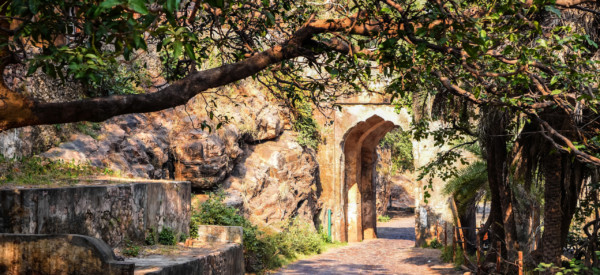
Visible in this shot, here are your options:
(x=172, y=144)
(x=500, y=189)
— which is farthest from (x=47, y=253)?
(x=172, y=144)

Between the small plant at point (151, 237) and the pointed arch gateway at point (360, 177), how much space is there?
44.7ft

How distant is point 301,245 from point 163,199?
8.37 metres

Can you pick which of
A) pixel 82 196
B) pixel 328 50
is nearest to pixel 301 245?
pixel 82 196

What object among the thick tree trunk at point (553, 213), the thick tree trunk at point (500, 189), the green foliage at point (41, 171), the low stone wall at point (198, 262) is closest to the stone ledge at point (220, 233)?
the low stone wall at point (198, 262)

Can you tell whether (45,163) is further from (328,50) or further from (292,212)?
(292,212)

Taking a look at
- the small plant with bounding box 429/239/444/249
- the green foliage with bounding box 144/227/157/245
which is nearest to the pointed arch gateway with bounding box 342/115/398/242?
the small plant with bounding box 429/239/444/249

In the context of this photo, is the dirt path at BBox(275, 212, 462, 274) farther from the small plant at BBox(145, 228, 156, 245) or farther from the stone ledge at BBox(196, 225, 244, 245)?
the small plant at BBox(145, 228, 156, 245)

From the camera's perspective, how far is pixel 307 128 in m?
23.4

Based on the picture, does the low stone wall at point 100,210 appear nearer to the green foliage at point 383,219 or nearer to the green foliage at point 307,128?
the green foliage at point 307,128

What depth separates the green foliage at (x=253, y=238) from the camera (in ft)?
47.5

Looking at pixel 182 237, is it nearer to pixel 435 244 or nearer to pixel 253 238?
pixel 253 238

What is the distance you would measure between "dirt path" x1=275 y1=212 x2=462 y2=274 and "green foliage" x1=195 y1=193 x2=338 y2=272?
419mm

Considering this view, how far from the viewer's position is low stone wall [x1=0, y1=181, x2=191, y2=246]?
298 inches

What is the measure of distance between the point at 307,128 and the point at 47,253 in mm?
17272
